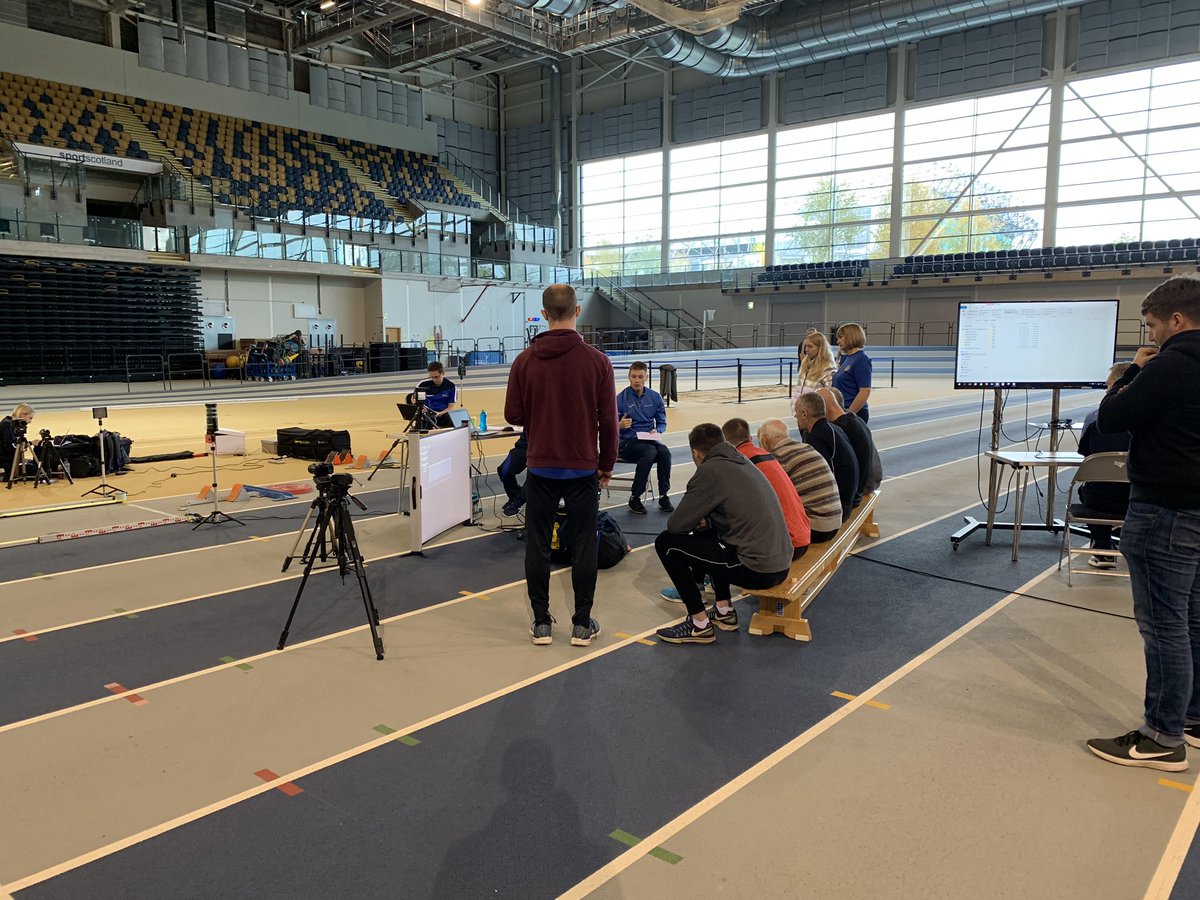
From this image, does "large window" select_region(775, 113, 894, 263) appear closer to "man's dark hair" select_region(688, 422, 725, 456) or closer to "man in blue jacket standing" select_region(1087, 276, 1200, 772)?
"man's dark hair" select_region(688, 422, 725, 456)

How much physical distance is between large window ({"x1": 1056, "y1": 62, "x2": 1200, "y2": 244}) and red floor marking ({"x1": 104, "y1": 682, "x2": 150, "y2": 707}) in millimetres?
33609

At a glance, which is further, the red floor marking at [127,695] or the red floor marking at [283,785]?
the red floor marking at [127,695]

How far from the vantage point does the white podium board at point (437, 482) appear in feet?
20.5

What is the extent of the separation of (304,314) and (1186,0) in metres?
30.7

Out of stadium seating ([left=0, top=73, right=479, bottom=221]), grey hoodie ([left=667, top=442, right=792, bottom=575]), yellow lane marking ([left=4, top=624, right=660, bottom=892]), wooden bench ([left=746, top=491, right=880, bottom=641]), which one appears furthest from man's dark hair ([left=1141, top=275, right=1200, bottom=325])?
stadium seating ([left=0, top=73, right=479, bottom=221])

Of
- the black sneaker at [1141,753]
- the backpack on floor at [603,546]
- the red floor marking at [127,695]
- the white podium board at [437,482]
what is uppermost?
the white podium board at [437,482]

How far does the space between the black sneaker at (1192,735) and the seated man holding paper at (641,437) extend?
4.97 m

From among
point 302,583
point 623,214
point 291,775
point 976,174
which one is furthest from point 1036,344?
point 623,214

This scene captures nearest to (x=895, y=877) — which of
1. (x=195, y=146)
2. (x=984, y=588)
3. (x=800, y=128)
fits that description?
(x=984, y=588)

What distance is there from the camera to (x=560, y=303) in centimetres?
421

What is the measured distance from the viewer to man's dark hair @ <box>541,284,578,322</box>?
4199 mm

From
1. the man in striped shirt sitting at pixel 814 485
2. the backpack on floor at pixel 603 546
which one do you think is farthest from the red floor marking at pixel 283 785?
the man in striped shirt sitting at pixel 814 485

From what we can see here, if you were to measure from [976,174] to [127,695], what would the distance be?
33957 mm

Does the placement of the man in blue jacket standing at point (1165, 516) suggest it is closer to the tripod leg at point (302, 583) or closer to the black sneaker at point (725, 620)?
the black sneaker at point (725, 620)
